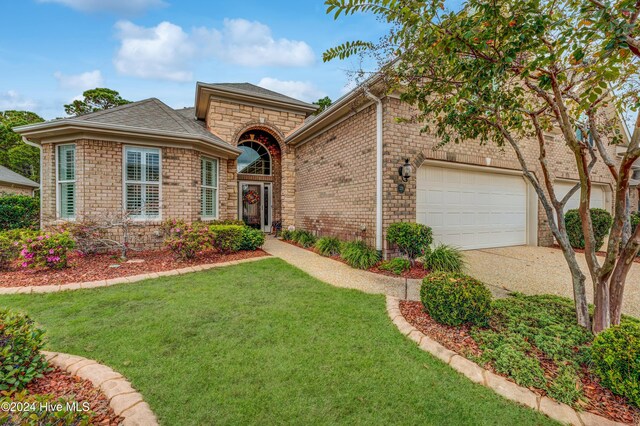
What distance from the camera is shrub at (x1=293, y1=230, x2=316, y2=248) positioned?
8891 mm

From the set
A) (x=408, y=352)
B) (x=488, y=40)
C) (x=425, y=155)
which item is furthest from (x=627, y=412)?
(x=425, y=155)

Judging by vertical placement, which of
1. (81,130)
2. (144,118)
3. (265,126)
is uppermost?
(265,126)

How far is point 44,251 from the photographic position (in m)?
5.17

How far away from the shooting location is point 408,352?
8.86ft

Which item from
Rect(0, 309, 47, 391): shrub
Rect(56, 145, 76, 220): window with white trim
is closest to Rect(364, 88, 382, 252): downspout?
Rect(0, 309, 47, 391): shrub

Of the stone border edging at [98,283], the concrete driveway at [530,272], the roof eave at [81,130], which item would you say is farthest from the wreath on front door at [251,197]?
the concrete driveway at [530,272]

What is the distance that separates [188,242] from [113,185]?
323 centimetres

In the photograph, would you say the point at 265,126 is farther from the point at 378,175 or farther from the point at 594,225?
the point at 594,225

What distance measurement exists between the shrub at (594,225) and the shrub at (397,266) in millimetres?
5919

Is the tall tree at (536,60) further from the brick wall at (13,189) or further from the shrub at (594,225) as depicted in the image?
the brick wall at (13,189)

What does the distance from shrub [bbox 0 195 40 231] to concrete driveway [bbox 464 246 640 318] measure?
14.1 m

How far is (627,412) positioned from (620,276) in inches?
55.0

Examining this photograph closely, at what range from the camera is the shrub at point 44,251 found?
511 cm

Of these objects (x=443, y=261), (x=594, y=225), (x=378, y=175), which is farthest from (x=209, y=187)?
(x=594, y=225)
